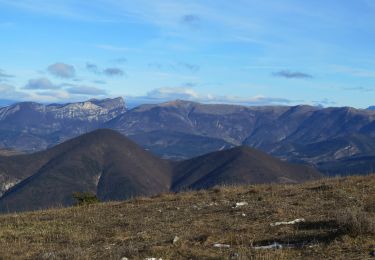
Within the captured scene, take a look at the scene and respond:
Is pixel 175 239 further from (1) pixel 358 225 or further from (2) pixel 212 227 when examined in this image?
(1) pixel 358 225

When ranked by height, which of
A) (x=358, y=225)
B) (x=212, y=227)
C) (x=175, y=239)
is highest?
(x=358, y=225)

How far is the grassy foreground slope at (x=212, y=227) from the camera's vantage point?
1540 cm

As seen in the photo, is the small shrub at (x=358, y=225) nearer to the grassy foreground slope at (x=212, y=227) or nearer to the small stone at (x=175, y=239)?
the grassy foreground slope at (x=212, y=227)

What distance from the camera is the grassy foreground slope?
50.5 feet

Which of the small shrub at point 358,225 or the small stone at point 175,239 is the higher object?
the small shrub at point 358,225

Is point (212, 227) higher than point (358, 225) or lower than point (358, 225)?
lower

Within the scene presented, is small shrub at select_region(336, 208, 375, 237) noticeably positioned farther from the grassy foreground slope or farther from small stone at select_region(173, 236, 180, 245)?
small stone at select_region(173, 236, 180, 245)

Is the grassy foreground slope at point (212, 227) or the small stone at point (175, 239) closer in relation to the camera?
the grassy foreground slope at point (212, 227)

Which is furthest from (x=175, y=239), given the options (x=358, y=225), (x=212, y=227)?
(x=358, y=225)

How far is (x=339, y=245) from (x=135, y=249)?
5.87 m

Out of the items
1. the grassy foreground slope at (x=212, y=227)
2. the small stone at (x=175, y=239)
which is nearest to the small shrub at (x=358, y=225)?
the grassy foreground slope at (x=212, y=227)

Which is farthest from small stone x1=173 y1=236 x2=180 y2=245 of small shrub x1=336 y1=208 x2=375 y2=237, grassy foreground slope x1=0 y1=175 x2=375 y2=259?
small shrub x1=336 y1=208 x2=375 y2=237

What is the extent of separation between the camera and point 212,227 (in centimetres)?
1975

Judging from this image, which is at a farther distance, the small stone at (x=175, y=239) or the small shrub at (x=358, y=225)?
the small stone at (x=175, y=239)
